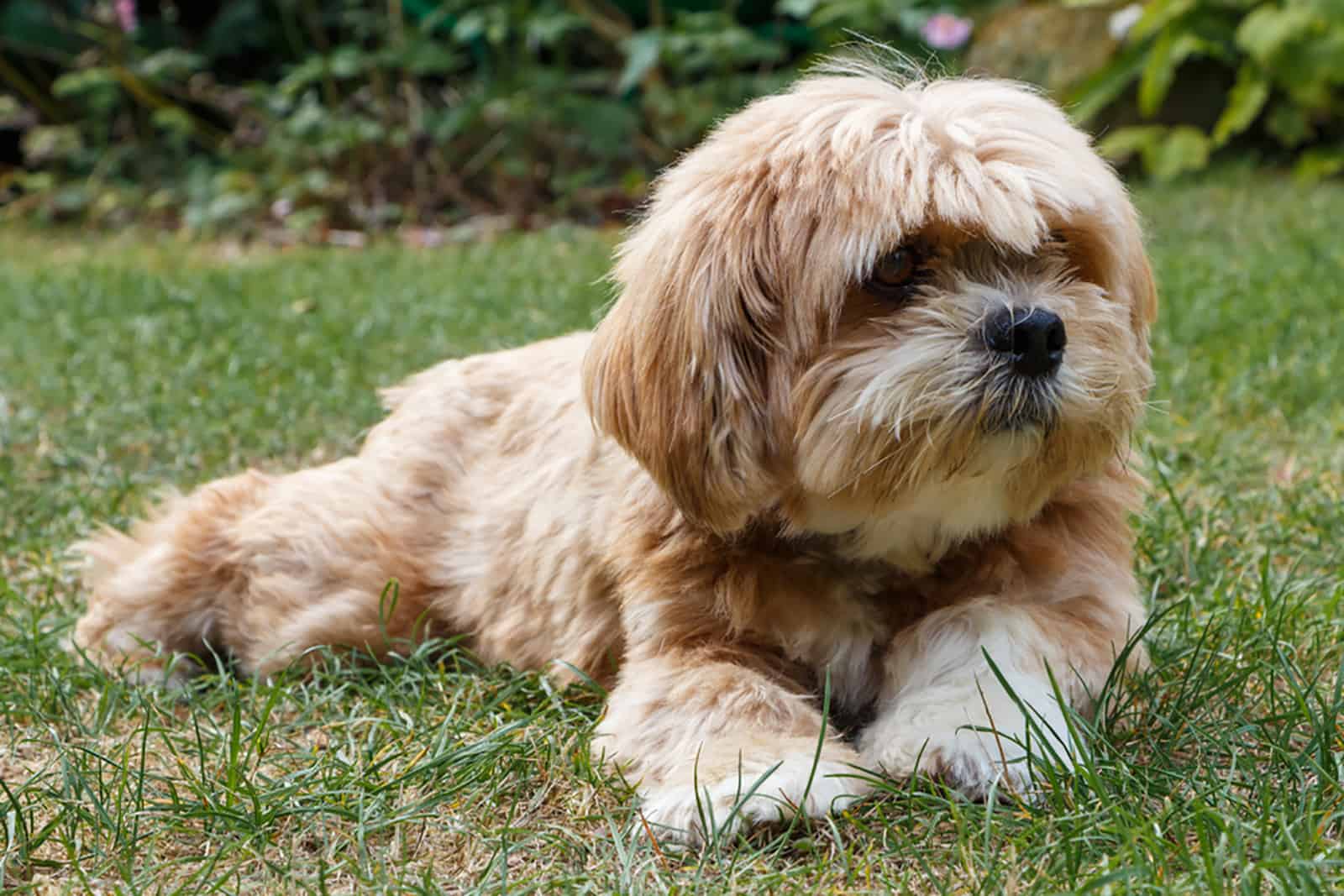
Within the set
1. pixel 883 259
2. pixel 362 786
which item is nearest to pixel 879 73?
pixel 883 259

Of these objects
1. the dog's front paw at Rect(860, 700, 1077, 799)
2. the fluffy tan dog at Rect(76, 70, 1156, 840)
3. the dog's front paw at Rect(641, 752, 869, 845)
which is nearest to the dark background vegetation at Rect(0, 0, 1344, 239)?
the fluffy tan dog at Rect(76, 70, 1156, 840)

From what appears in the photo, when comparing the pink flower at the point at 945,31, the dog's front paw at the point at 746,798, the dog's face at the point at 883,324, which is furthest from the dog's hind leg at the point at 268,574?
the pink flower at the point at 945,31

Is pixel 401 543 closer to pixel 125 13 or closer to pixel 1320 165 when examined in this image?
pixel 1320 165

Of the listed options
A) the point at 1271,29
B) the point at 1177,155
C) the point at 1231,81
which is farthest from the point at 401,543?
the point at 1231,81

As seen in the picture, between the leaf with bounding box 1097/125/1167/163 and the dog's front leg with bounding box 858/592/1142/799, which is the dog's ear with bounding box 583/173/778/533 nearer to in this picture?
the dog's front leg with bounding box 858/592/1142/799

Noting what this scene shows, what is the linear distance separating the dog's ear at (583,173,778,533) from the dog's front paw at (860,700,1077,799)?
0.46 metres

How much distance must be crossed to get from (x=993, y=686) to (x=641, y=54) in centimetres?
749

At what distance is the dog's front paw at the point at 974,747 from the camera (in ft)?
7.82

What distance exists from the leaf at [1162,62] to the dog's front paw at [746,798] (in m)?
7.90

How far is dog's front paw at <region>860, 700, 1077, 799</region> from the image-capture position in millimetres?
2385

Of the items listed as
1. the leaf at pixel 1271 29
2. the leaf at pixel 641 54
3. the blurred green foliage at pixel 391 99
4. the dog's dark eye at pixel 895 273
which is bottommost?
the blurred green foliage at pixel 391 99

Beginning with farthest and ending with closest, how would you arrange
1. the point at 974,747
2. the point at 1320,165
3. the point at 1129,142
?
the point at 1129,142 < the point at 1320,165 < the point at 974,747

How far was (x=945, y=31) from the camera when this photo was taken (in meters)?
9.55

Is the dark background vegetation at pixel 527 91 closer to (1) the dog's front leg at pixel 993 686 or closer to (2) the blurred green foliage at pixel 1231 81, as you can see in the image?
(2) the blurred green foliage at pixel 1231 81
